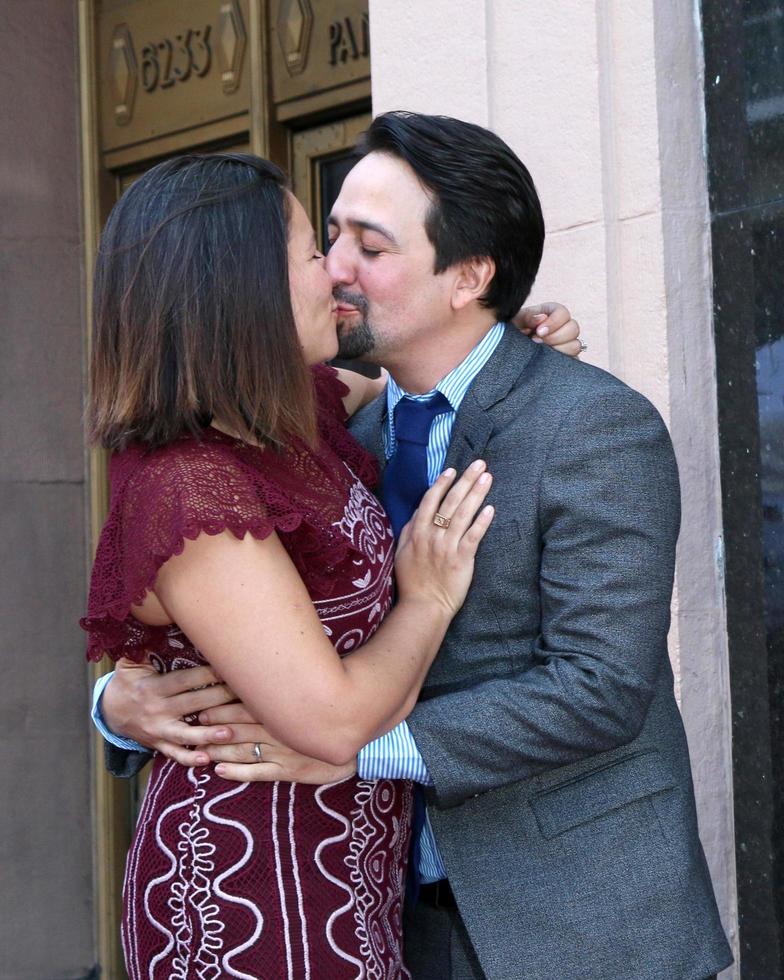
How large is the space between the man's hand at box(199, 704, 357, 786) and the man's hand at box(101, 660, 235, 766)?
18 millimetres

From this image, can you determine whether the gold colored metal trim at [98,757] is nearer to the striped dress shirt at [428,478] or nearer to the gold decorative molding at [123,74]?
the gold decorative molding at [123,74]

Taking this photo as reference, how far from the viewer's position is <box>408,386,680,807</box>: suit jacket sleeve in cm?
227

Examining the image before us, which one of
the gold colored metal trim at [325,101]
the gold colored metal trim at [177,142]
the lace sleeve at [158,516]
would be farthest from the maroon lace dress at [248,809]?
the gold colored metal trim at [177,142]

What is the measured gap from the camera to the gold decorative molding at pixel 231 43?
194 inches

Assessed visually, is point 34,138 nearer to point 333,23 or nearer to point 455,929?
point 333,23

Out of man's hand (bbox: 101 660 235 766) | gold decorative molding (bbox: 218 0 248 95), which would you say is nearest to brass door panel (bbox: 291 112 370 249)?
gold decorative molding (bbox: 218 0 248 95)

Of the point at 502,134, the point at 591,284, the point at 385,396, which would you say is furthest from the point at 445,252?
the point at 502,134

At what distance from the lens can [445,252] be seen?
9.08ft

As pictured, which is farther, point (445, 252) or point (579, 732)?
point (445, 252)

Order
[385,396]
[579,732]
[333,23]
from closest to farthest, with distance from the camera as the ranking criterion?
[579,732] → [385,396] → [333,23]

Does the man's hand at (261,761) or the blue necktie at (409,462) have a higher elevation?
the blue necktie at (409,462)

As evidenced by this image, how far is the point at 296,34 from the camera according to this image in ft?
15.6

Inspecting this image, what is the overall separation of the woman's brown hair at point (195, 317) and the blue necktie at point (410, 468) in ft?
1.27

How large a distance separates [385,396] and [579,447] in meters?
0.68
